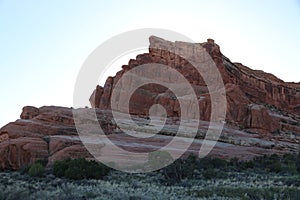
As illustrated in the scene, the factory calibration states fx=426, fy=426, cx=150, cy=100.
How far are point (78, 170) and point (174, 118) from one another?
4322 cm

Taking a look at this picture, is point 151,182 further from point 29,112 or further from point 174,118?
point 174,118

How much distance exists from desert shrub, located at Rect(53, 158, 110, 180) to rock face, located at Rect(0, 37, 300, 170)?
5990mm

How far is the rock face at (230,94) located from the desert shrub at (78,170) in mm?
43315

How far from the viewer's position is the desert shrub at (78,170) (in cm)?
1984

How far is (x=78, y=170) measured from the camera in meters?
20.3

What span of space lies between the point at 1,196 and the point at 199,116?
5469cm

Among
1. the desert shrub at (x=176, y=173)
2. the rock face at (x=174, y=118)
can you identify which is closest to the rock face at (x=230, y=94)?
the rock face at (x=174, y=118)

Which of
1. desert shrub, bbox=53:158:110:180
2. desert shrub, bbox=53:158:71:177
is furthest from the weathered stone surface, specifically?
desert shrub, bbox=53:158:71:177

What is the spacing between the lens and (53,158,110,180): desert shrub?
65.1ft

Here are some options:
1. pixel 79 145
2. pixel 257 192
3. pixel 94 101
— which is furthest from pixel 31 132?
pixel 94 101

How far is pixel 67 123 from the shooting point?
42.7m

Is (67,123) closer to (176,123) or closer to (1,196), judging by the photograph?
(176,123)

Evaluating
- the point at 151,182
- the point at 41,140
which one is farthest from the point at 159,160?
the point at 41,140

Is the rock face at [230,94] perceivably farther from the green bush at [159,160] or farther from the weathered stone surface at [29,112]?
the green bush at [159,160]
